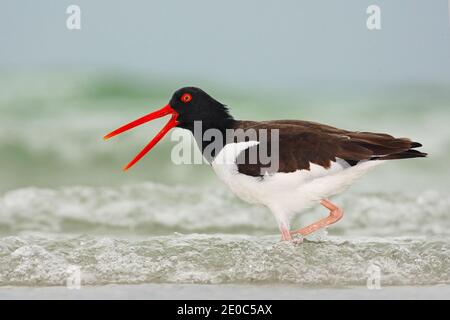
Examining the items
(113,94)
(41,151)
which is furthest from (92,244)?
(113,94)

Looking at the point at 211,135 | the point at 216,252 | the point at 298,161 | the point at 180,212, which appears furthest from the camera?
the point at 180,212

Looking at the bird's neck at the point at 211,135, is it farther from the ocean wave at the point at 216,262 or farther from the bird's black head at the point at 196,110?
the ocean wave at the point at 216,262

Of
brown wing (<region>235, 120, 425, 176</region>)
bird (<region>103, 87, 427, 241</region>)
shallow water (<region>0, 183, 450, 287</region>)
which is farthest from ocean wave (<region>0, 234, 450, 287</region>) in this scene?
brown wing (<region>235, 120, 425, 176</region>)

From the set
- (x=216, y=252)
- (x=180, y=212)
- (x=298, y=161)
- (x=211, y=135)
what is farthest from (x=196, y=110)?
(x=180, y=212)

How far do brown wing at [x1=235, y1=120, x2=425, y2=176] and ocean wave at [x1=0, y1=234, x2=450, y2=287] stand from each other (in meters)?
0.52

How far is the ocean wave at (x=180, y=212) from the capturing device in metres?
5.61

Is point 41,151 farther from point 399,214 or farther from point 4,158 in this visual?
point 399,214

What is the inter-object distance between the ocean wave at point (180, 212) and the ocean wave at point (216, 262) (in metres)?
1.14

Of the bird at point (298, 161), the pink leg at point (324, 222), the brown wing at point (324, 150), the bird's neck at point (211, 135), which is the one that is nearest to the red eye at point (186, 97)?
the bird's neck at point (211, 135)

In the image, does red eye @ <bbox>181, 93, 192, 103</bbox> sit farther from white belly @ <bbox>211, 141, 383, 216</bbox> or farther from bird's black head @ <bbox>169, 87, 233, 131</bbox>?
white belly @ <bbox>211, 141, 383, 216</bbox>

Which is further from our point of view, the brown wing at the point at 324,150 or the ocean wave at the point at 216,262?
the brown wing at the point at 324,150

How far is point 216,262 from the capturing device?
161 inches

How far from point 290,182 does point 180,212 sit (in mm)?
2078

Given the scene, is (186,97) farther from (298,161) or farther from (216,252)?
(216,252)
